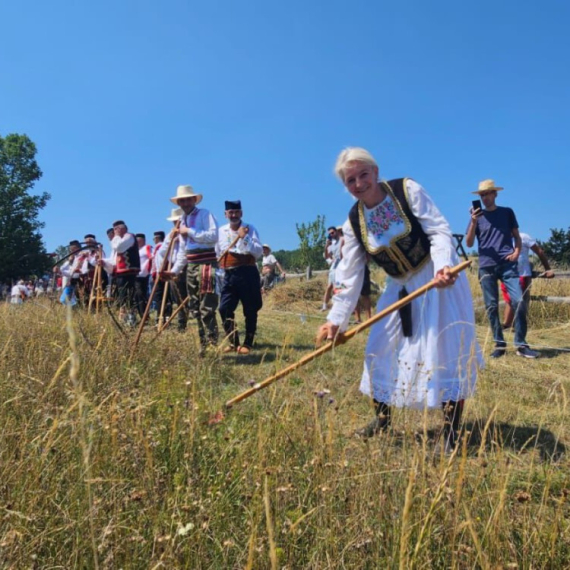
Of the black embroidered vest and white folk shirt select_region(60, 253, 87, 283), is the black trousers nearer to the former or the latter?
the black embroidered vest

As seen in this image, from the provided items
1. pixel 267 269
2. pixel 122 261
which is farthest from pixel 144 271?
pixel 267 269

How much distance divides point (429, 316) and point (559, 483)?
106 cm

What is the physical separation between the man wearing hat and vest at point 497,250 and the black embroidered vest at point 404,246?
124 inches

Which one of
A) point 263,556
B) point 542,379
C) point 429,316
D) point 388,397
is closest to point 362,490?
point 263,556

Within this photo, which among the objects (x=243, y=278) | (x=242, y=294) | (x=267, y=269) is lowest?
(x=242, y=294)

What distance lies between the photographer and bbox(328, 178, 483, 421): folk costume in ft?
8.93

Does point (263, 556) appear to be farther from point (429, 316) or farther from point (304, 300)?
point (304, 300)

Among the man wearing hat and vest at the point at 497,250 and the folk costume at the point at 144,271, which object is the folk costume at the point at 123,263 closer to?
the folk costume at the point at 144,271

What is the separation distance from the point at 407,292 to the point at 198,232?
3.11m

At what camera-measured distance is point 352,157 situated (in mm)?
2824

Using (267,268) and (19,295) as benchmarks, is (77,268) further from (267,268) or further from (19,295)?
(267,268)

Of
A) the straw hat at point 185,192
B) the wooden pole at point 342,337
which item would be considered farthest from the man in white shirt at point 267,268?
the wooden pole at point 342,337

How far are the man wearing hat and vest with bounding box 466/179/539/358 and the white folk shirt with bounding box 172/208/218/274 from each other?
10.3 feet

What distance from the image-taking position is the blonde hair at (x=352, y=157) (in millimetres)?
2828
